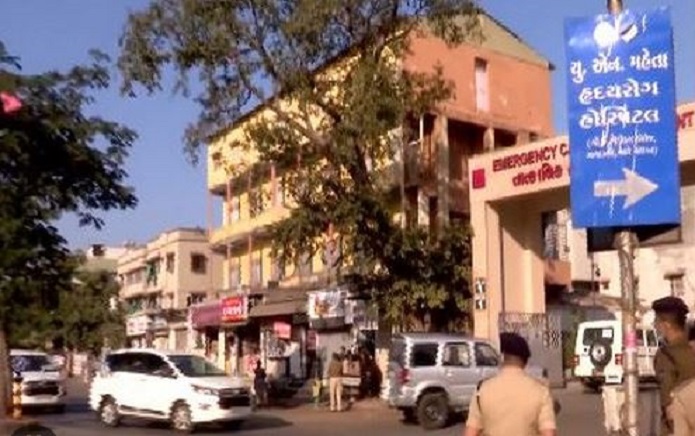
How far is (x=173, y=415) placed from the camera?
26.1 meters

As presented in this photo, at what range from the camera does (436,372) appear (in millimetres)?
26016

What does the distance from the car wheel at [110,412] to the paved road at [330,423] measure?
0.98 feet

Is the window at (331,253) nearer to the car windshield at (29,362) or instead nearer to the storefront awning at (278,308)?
the storefront awning at (278,308)

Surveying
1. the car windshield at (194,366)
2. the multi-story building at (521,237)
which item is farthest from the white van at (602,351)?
the car windshield at (194,366)

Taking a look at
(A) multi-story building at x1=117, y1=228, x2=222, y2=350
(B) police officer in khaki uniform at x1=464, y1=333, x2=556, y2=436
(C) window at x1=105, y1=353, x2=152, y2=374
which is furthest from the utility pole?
(A) multi-story building at x1=117, y1=228, x2=222, y2=350

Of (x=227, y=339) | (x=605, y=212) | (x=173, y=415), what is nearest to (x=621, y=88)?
(x=605, y=212)

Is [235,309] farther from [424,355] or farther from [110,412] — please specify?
[424,355]

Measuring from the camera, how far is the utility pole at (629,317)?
1210 cm

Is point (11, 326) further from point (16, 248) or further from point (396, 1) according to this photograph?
point (396, 1)

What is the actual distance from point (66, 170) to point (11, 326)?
8.30ft

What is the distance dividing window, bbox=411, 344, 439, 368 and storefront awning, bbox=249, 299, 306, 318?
16.1 metres

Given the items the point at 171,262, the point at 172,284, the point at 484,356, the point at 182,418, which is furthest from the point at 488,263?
the point at 171,262

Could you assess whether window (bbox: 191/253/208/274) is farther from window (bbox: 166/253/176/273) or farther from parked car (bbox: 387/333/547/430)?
parked car (bbox: 387/333/547/430)

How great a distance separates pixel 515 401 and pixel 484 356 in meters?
19.6
